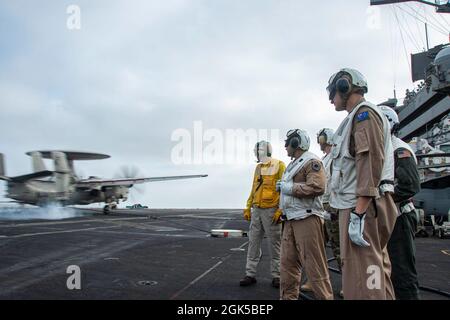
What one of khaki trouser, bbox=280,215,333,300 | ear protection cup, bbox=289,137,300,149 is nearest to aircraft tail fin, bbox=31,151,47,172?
ear protection cup, bbox=289,137,300,149

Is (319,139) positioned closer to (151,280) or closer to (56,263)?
(151,280)

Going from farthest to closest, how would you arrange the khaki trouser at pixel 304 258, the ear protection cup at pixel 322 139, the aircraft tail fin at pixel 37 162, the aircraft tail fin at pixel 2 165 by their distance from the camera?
the aircraft tail fin at pixel 37 162
the aircraft tail fin at pixel 2 165
the ear protection cup at pixel 322 139
the khaki trouser at pixel 304 258

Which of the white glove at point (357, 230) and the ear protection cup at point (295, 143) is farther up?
the ear protection cup at point (295, 143)

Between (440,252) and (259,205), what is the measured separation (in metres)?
6.22

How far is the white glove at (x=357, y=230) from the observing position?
2.54 meters

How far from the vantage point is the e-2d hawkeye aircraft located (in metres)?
21.3

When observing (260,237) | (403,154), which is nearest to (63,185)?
(260,237)

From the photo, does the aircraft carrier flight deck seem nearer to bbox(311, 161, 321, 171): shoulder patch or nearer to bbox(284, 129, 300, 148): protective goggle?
bbox(311, 161, 321, 171): shoulder patch

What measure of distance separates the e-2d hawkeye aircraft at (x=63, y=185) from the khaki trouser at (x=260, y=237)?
61.4 feet

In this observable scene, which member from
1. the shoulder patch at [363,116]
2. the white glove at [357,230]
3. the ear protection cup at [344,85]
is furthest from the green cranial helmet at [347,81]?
the white glove at [357,230]

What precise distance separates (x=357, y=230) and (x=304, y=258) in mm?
1459

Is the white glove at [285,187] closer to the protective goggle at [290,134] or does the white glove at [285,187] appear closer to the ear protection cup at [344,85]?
the protective goggle at [290,134]

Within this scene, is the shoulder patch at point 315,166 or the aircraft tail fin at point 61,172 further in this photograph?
the aircraft tail fin at point 61,172

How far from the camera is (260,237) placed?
18.5 ft
